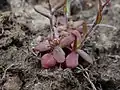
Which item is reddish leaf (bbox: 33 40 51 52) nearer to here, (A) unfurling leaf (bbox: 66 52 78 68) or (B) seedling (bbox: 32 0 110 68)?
(B) seedling (bbox: 32 0 110 68)

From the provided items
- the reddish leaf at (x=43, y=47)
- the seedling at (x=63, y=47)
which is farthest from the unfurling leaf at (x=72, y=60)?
the reddish leaf at (x=43, y=47)

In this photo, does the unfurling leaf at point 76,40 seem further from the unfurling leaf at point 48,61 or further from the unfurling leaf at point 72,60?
the unfurling leaf at point 48,61

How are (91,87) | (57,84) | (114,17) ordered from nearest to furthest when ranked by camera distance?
(57,84), (91,87), (114,17)

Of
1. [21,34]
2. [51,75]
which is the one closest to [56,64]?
[51,75]

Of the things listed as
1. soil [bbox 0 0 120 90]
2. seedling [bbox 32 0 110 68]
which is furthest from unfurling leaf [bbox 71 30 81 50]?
soil [bbox 0 0 120 90]

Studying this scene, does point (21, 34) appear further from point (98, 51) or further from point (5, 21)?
point (98, 51)
